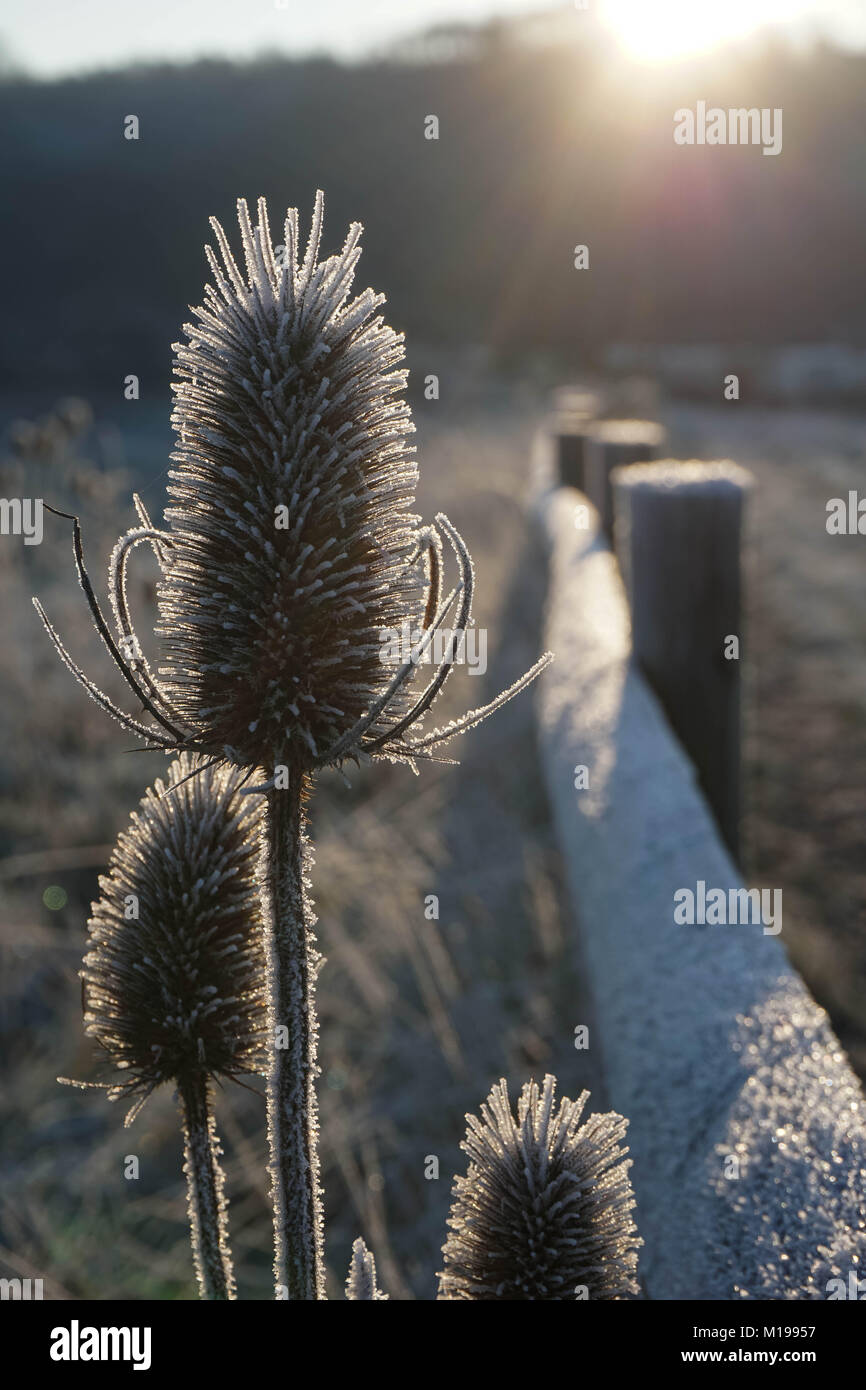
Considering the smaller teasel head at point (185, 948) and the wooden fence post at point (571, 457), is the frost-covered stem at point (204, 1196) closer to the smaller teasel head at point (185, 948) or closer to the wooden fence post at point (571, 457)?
the smaller teasel head at point (185, 948)

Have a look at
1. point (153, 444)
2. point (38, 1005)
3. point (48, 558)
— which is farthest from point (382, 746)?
point (153, 444)

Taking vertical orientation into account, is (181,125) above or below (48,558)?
above

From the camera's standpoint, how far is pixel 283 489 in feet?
2.71

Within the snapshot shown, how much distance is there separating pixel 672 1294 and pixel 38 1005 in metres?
2.88

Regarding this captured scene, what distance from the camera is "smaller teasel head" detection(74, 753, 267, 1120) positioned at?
957 millimetres

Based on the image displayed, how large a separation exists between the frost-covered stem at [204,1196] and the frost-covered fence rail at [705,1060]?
52 cm

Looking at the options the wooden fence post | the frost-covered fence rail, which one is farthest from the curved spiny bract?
the wooden fence post

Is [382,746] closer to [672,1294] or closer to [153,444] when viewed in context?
[672,1294]

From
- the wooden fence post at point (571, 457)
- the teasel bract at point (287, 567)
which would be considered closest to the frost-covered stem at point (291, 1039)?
the teasel bract at point (287, 567)

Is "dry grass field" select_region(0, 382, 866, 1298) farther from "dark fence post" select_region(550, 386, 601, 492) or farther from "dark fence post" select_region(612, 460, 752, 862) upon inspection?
"dark fence post" select_region(550, 386, 601, 492)

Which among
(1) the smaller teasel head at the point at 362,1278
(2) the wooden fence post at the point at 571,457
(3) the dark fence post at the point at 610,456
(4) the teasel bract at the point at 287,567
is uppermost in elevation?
(2) the wooden fence post at the point at 571,457

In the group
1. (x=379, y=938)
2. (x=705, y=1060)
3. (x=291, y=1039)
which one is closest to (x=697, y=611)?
(x=379, y=938)

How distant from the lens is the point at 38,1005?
11.8 feet

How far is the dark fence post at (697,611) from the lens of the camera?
9.32 feet
